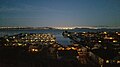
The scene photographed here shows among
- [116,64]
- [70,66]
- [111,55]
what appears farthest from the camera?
[111,55]

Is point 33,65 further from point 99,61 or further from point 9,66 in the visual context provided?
point 99,61

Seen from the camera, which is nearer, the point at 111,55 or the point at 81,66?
the point at 81,66

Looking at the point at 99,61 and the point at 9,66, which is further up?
the point at 9,66

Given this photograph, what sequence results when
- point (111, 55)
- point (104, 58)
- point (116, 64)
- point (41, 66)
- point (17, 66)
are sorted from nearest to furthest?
point (17, 66)
point (41, 66)
point (116, 64)
point (104, 58)
point (111, 55)

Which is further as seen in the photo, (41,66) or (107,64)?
(107,64)

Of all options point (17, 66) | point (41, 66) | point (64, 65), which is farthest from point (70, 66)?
point (17, 66)

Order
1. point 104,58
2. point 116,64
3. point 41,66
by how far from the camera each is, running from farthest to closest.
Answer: point 104,58 < point 116,64 < point 41,66

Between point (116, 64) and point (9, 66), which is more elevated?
point (9, 66)

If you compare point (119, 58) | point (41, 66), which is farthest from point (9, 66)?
point (119, 58)

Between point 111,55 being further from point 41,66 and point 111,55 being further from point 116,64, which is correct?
point 41,66
